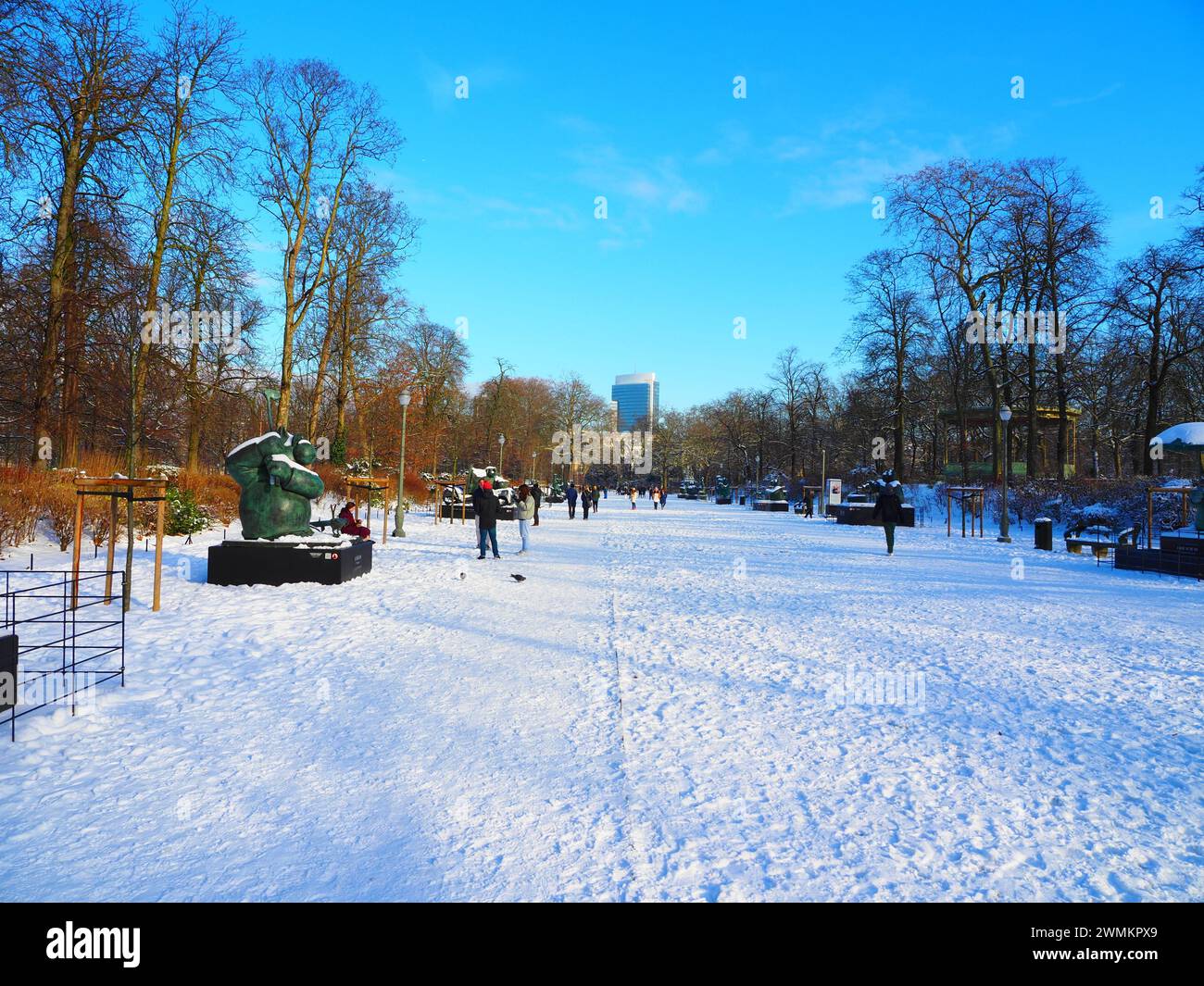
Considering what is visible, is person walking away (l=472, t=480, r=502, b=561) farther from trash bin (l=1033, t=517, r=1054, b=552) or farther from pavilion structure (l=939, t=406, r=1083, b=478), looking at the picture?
pavilion structure (l=939, t=406, r=1083, b=478)

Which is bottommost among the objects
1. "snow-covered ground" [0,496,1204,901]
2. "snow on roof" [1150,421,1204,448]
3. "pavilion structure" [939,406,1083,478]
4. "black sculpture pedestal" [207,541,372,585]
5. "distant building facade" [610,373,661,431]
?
"snow-covered ground" [0,496,1204,901]

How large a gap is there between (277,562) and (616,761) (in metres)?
9.03

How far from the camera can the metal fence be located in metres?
5.21

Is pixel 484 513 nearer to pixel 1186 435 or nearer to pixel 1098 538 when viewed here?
pixel 1186 435

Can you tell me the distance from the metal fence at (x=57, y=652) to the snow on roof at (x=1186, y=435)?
19.8 meters

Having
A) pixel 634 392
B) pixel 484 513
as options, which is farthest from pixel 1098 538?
pixel 634 392

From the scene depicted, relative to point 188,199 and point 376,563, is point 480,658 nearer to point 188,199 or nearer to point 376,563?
point 376,563

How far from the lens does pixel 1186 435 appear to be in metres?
15.9

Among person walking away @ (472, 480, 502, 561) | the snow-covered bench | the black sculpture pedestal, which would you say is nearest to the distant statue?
the black sculpture pedestal

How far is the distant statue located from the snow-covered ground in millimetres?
2419

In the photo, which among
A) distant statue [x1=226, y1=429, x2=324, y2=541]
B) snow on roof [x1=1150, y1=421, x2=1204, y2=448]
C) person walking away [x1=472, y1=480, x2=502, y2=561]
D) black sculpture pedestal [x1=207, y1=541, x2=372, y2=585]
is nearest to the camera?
black sculpture pedestal [x1=207, y1=541, x2=372, y2=585]

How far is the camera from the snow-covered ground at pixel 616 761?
10.3 feet

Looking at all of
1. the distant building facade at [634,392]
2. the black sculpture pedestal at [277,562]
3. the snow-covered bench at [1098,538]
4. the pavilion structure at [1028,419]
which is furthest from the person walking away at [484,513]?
the distant building facade at [634,392]

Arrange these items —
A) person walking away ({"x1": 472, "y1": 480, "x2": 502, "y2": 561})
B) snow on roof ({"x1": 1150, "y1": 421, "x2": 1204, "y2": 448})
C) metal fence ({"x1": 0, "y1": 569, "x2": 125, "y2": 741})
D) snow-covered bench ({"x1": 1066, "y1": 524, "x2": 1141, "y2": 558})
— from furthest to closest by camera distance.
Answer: snow-covered bench ({"x1": 1066, "y1": 524, "x2": 1141, "y2": 558}) → person walking away ({"x1": 472, "y1": 480, "x2": 502, "y2": 561}) → snow on roof ({"x1": 1150, "y1": 421, "x2": 1204, "y2": 448}) → metal fence ({"x1": 0, "y1": 569, "x2": 125, "y2": 741})
